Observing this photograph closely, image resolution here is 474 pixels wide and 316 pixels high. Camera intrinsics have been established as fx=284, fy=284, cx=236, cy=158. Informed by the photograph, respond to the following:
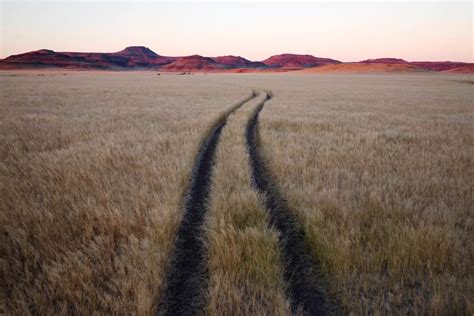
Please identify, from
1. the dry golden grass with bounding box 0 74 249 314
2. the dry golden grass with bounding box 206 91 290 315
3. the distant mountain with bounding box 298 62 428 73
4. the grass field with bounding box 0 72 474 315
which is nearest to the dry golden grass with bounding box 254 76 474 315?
the grass field with bounding box 0 72 474 315

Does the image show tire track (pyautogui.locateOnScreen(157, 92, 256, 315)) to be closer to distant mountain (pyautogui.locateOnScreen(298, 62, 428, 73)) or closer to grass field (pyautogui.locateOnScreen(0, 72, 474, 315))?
grass field (pyautogui.locateOnScreen(0, 72, 474, 315))

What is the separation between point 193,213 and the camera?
14.6 ft

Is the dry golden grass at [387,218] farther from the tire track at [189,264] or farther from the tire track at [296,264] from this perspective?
the tire track at [189,264]

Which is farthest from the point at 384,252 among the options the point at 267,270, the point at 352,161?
the point at 352,161

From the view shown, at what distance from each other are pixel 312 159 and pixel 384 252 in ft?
14.0

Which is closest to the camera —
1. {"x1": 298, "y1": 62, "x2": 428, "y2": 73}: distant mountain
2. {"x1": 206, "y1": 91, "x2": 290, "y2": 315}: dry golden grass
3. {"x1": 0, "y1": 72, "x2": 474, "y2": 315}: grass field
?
{"x1": 206, "y1": 91, "x2": 290, "y2": 315}: dry golden grass

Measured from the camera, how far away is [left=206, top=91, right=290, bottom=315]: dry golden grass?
2432mm

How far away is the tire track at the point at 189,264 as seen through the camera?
260 centimetres

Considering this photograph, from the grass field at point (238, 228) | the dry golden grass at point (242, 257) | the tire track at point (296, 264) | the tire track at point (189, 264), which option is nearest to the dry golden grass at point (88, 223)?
the grass field at point (238, 228)

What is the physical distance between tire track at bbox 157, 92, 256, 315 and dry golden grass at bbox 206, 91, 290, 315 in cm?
14

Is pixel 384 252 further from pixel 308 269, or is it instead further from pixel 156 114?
pixel 156 114

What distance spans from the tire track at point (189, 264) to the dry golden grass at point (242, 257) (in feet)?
0.46

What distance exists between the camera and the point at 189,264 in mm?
3180

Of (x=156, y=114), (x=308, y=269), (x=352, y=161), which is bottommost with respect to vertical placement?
(x=308, y=269)
